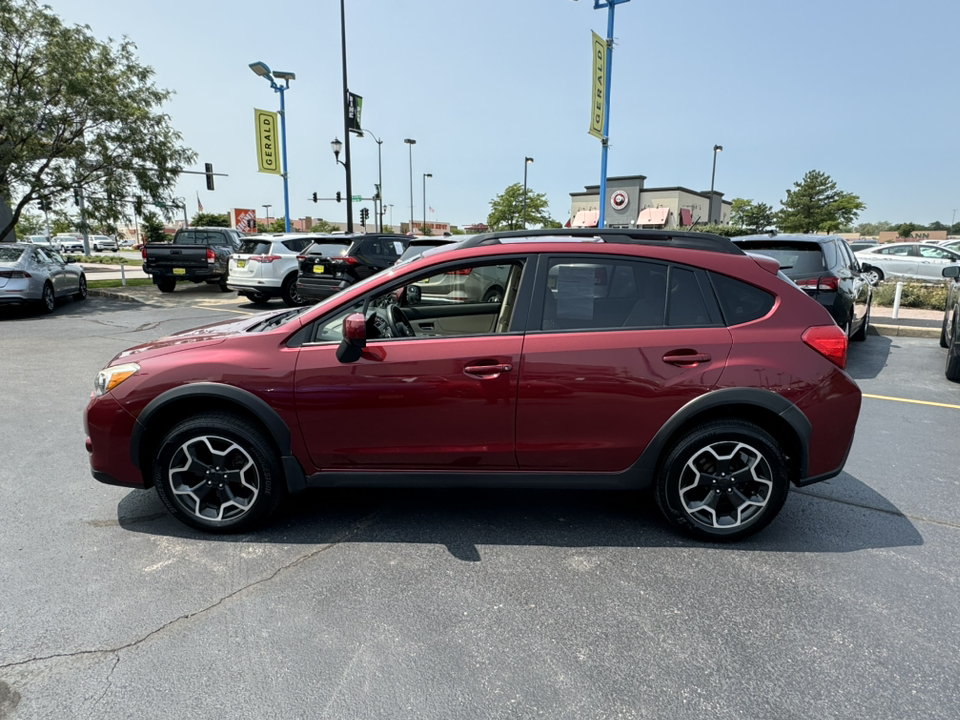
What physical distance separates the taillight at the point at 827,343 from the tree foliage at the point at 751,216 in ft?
152

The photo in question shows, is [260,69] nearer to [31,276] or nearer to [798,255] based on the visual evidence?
[31,276]

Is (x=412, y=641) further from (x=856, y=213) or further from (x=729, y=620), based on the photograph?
(x=856, y=213)

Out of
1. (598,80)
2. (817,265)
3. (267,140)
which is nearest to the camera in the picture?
(817,265)

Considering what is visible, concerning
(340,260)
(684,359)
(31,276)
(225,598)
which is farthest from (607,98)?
(225,598)

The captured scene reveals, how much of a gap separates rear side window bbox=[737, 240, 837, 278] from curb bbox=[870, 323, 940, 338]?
4526 mm

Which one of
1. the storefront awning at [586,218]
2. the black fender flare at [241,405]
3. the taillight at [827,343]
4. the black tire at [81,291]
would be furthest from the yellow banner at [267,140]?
the taillight at [827,343]

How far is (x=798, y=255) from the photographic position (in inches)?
288

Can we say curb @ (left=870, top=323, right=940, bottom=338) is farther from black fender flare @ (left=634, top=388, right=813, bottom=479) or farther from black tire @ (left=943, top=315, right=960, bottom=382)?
black fender flare @ (left=634, top=388, right=813, bottom=479)

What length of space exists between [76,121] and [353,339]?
1819 cm

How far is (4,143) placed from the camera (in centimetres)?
1546

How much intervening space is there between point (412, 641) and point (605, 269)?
83.3 inches

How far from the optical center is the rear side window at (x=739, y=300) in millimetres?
3254

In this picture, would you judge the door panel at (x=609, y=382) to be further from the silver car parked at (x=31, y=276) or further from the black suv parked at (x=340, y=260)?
the silver car parked at (x=31, y=276)

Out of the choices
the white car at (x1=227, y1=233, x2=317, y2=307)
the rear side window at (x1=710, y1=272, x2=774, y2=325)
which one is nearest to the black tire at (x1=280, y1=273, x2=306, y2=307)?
the white car at (x1=227, y1=233, x2=317, y2=307)
